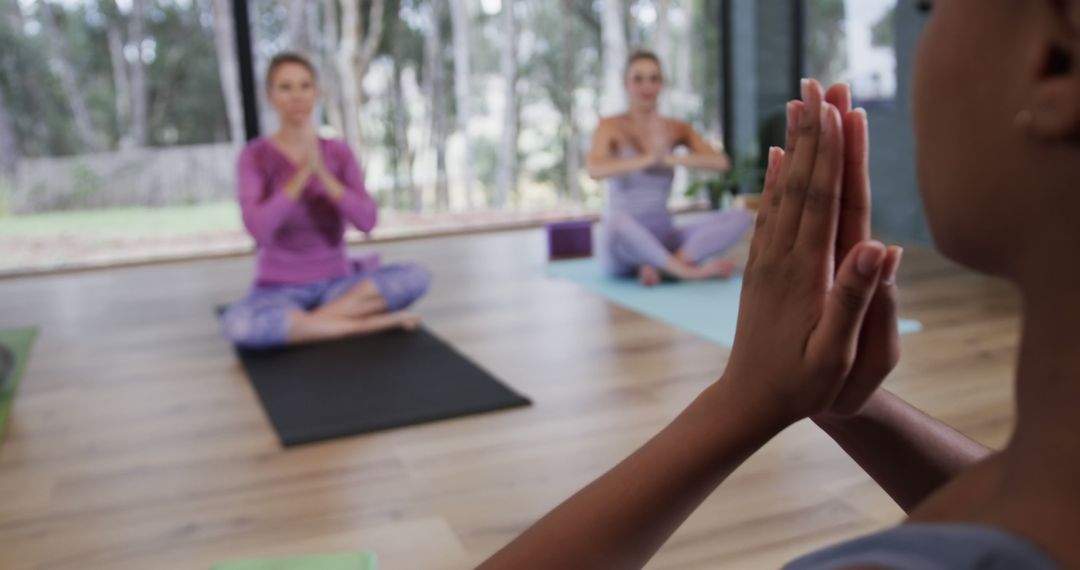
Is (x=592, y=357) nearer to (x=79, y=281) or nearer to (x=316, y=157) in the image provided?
(x=316, y=157)

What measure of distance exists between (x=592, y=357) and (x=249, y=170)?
43.7 inches

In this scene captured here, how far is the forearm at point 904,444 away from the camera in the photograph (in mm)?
743

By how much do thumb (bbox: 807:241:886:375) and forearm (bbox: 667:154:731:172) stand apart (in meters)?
2.85

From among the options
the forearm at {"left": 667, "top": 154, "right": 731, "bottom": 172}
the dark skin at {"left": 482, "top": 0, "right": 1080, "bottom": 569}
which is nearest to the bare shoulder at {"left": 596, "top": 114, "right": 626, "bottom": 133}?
the forearm at {"left": 667, "top": 154, "right": 731, "bottom": 172}

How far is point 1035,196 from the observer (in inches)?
16.7

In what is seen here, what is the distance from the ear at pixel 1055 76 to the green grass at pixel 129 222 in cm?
467

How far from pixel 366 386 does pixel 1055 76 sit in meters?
2.14

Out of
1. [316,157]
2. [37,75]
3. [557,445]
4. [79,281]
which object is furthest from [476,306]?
[37,75]

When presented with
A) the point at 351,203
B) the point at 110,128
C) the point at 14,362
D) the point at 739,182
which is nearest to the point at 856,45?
the point at 739,182

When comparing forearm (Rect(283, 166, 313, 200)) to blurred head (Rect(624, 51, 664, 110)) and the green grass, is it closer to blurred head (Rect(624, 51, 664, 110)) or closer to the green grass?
blurred head (Rect(624, 51, 664, 110))

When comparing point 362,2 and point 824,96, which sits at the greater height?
point 362,2

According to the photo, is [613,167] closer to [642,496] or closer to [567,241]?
[567,241]

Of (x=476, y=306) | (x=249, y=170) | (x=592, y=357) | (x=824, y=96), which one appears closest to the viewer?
(x=824, y=96)

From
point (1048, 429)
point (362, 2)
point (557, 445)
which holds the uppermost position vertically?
point (362, 2)
